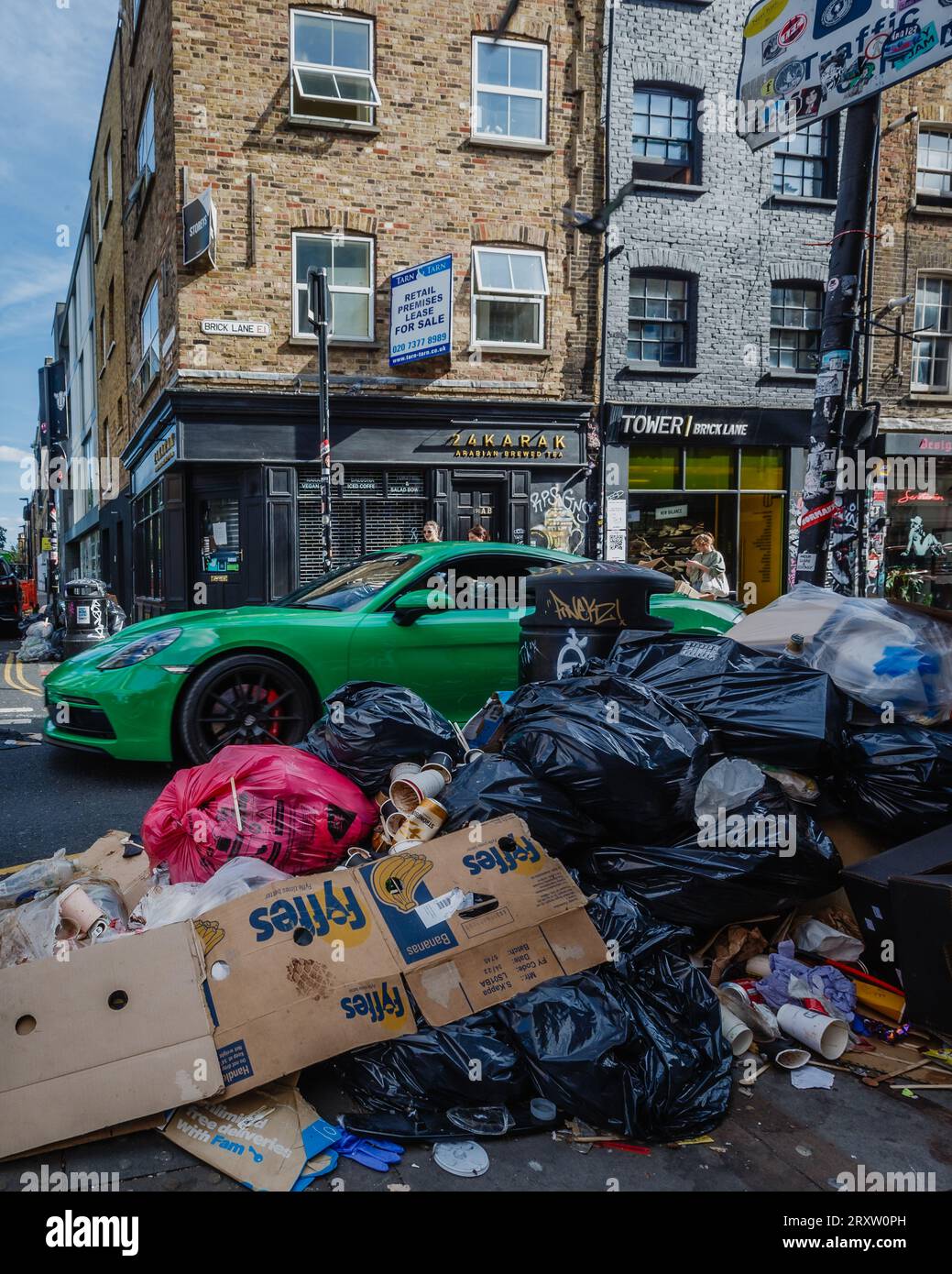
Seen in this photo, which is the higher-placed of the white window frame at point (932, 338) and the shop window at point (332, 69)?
the shop window at point (332, 69)

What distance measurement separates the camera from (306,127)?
12273 millimetres

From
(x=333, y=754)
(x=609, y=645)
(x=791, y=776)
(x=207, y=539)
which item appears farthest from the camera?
(x=207, y=539)

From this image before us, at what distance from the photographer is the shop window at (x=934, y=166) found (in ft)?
49.0

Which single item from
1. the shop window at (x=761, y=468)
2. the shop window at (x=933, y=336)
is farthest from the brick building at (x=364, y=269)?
the shop window at (x=933, y=336)

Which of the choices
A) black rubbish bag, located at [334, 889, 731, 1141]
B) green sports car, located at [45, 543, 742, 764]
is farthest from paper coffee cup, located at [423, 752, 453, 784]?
green sports car, located at [45, 543, 742, 764]

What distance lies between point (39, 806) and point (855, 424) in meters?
14.1

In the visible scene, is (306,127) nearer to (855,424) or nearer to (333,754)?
(855,424)

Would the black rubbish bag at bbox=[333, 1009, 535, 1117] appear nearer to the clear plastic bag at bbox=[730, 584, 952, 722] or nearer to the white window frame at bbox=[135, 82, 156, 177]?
the clear plastic bag at bbox=[730, 584, 952, 722]

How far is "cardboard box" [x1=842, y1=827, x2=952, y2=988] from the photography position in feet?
8.89

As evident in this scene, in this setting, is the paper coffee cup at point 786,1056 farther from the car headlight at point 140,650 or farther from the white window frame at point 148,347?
the white window frame at point 148,347

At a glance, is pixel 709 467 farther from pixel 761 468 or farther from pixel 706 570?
pixel 706 570

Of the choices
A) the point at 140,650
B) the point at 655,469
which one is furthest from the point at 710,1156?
the point at 655,469

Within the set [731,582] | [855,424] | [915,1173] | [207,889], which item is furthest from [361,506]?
[915,1173]

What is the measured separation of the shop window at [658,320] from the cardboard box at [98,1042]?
43.0ft
